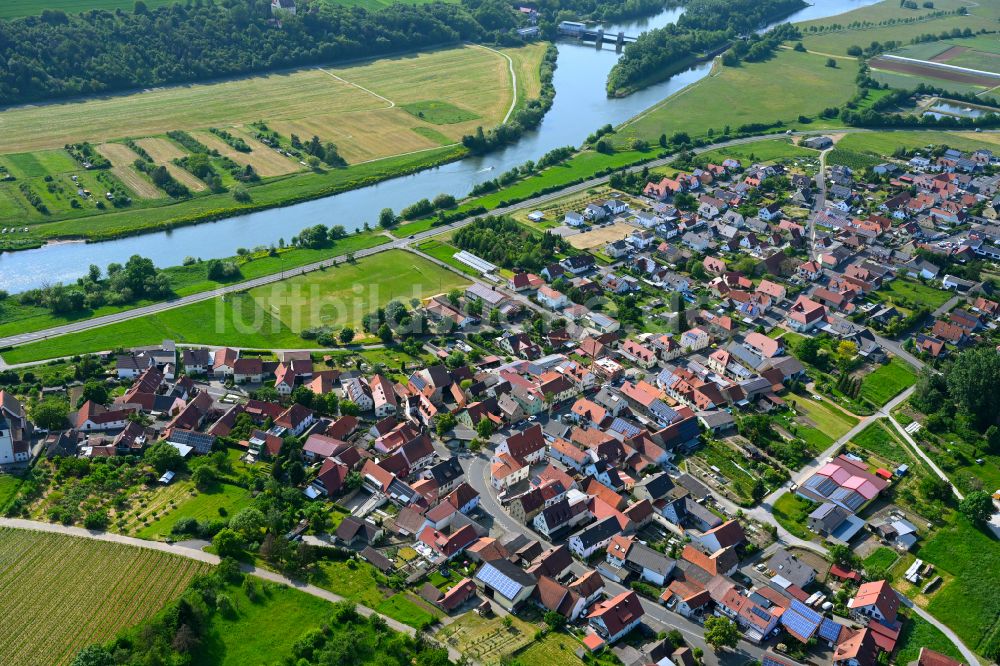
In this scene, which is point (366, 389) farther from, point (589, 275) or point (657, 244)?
point (657, 244)


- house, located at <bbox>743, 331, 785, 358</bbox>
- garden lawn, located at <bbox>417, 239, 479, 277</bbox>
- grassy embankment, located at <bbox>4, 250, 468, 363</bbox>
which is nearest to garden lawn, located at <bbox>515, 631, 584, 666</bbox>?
house, located at <bbox>743, 331, 785, 358</bbox>

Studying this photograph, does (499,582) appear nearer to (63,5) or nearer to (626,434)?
(626,434)

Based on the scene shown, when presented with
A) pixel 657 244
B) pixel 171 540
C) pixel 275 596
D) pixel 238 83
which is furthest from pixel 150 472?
pixel 238 83

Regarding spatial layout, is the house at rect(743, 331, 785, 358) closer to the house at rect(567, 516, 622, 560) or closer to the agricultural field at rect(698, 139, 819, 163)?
the house at rect(567, 516, 622, 560)

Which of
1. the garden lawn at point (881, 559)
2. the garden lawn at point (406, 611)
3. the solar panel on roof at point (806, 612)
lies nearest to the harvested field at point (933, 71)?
the garden lawn at point (881, 559)

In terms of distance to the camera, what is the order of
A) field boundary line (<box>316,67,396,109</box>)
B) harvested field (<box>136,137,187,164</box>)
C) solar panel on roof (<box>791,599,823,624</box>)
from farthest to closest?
1. field boundary line (<box>316,67,396,109</box>)
2. harvested field (<box>136,137,187,164</box>)
3. solar panel on roof (<box>791,599,823,624</box>)
